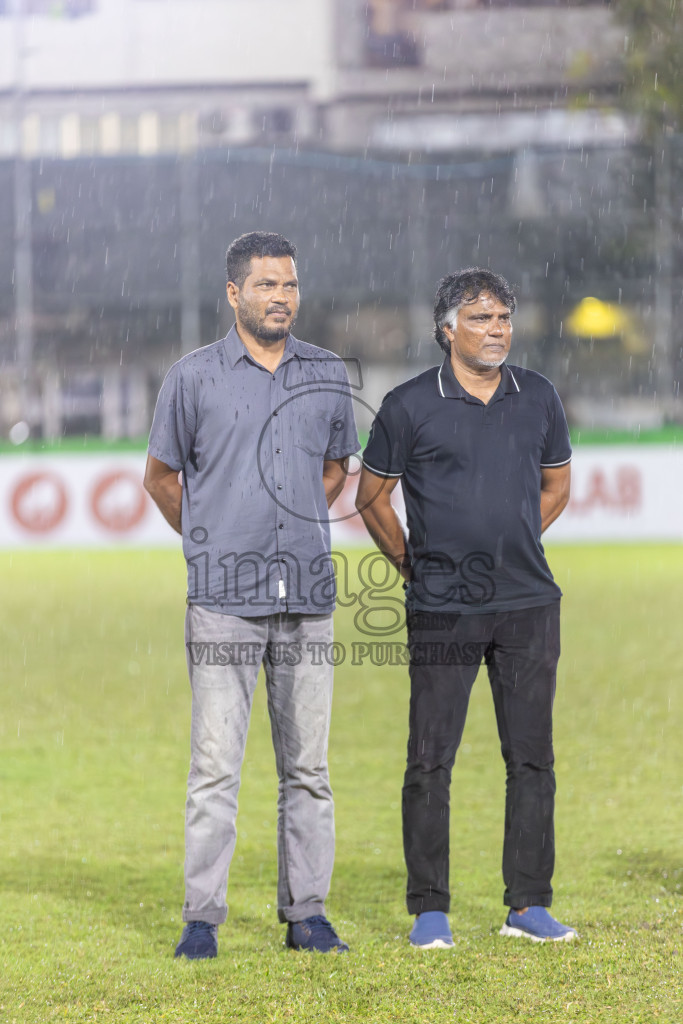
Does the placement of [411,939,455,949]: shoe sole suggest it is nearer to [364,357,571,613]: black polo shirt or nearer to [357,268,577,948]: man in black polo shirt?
[357,268,577,948]: man in black polo shirt

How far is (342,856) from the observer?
5582 mm

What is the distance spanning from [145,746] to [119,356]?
52.0 feet

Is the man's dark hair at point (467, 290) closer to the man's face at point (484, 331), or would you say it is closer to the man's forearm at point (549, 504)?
the man's face at point (484, 331)

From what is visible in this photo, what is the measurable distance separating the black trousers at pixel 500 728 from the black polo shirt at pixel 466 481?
0.26 feet

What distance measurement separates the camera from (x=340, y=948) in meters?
4.25

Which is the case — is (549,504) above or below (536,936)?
above

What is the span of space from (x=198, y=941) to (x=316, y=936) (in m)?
0.35

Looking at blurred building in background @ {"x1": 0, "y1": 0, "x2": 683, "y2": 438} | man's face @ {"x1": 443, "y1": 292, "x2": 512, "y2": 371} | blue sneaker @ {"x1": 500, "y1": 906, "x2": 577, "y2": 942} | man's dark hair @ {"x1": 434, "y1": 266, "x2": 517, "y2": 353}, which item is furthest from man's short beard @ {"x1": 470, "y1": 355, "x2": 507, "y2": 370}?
blurred building in background @ {"x1": 0, "y1": 0, "x2": 683, "y2": 438}

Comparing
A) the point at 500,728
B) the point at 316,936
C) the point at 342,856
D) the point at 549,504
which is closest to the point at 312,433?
the point at 549,504

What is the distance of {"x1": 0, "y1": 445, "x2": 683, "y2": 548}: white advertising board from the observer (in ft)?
54.6

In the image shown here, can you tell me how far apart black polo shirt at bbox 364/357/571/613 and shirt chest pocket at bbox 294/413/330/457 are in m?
0.15

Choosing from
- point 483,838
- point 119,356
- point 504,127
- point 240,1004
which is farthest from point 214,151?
point 240,1004

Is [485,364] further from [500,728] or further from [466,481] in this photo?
[500,728]

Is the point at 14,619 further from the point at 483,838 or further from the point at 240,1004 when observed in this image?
the point at 240,1004
